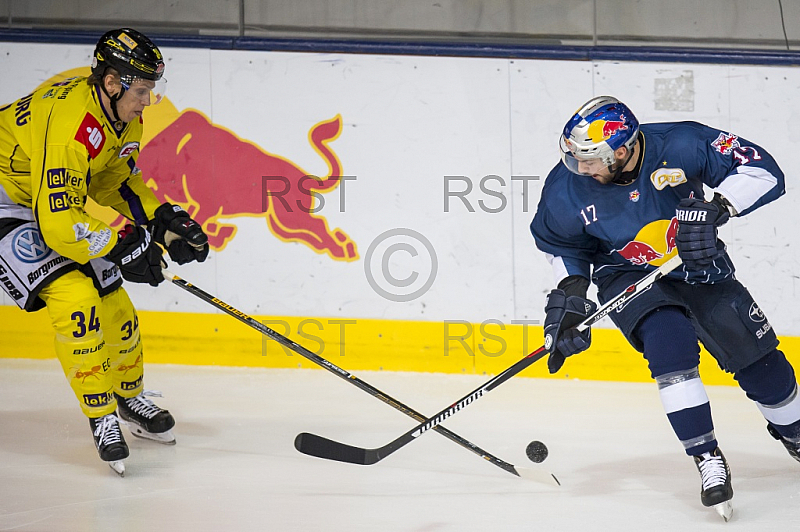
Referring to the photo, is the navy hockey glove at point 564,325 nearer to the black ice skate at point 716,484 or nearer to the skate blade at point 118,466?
the black ice skate at point 716,484

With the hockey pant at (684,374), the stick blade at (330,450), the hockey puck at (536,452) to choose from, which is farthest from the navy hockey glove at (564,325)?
the stick blade at (330,450)

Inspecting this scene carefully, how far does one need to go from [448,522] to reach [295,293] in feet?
6.43

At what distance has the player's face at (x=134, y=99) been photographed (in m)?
2.94

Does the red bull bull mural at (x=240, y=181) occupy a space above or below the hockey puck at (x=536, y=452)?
above

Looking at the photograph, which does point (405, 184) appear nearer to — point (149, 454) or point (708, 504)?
point (149, 454)

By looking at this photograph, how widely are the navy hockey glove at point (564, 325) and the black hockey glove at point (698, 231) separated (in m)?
0.33

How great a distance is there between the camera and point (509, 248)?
4215mm

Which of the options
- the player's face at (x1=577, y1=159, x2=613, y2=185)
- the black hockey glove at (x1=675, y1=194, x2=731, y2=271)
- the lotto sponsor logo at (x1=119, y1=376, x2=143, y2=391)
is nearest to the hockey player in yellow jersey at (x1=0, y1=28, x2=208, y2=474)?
the lotto sponsor logo at (x1=119, y1=376, x2=143, y2=391)

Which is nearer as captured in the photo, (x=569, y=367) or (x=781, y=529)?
(x=781, y=529)

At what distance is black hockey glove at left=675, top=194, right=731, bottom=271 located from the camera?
8.03 ft

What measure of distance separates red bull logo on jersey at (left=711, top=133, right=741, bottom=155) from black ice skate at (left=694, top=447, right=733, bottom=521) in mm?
796

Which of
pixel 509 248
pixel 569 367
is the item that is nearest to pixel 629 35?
pixel 509 248

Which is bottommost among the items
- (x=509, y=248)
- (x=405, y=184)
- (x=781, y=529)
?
(x=781, y=529)

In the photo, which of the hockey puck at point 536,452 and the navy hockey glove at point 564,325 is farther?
the hockey puck at point 536,452
